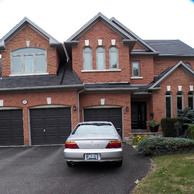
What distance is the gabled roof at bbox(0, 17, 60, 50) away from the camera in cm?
1190

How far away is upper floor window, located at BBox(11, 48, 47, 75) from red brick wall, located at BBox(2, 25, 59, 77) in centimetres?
26

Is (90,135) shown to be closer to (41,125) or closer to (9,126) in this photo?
(41,125)

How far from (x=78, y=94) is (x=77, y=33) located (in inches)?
171

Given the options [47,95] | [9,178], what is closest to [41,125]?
[47,95]

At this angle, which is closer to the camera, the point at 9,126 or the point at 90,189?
the point at 90,189

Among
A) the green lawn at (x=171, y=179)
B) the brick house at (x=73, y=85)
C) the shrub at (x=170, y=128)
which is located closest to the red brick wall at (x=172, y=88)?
the brick house at (x=73, y=85)

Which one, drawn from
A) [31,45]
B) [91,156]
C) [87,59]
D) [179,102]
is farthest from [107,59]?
[91,156]

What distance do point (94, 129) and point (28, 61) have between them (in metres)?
8.18

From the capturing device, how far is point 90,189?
14.1 feet

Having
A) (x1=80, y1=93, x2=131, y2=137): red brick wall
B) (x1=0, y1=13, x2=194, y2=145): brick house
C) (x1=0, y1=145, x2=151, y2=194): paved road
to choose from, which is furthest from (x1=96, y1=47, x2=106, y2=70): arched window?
(x1=0, y1=145, x2=151, y2=194): paved road

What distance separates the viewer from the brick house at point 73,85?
10859 millimetres

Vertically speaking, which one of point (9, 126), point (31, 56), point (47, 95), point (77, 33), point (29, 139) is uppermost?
point (77, 33)

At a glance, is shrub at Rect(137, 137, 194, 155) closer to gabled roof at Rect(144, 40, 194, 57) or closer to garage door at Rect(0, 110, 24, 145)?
garage door at Rect(0, 110, 24, 145)

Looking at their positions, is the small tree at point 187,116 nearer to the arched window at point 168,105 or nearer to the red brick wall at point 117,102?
the arched window at point 168,105
